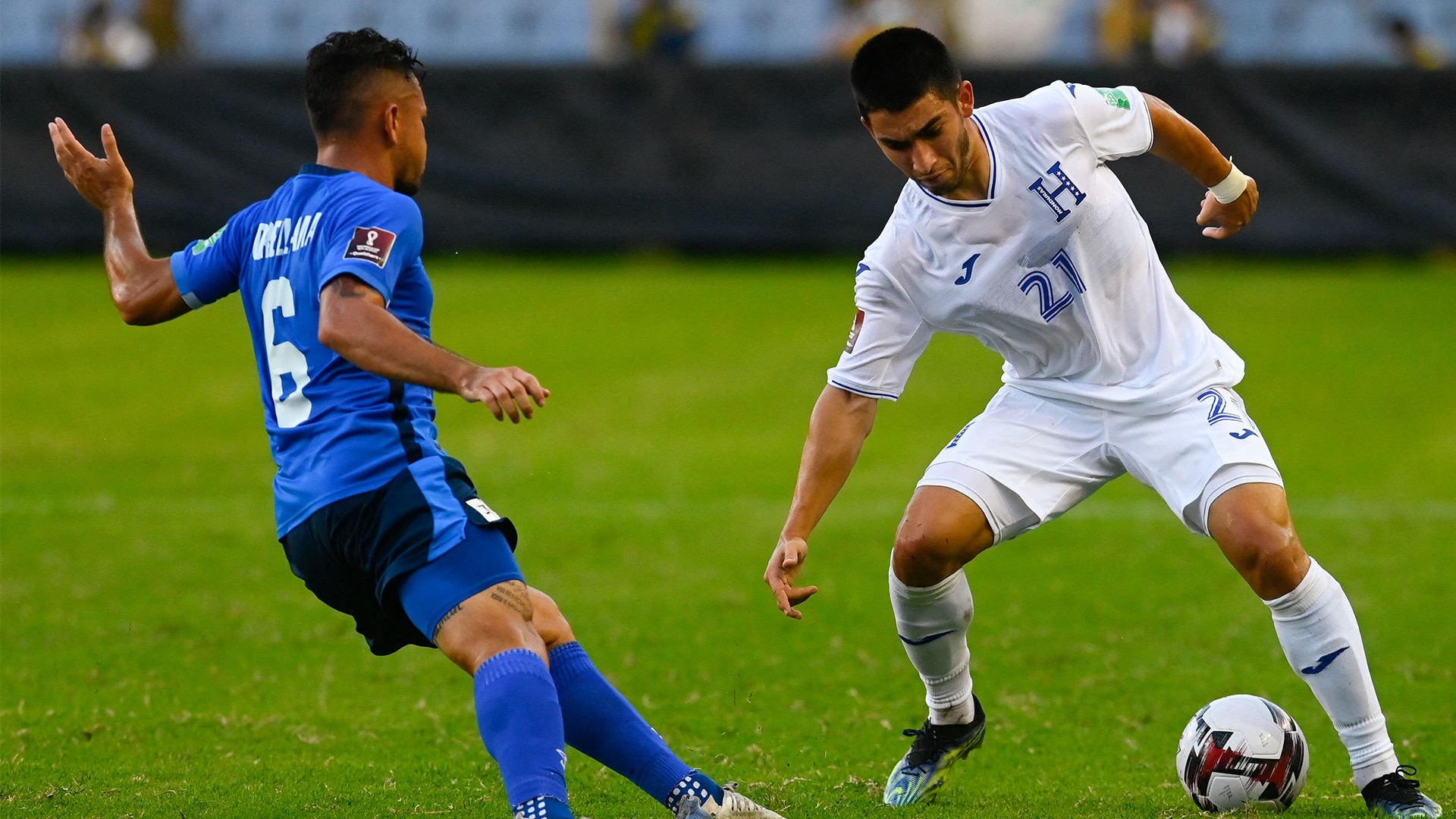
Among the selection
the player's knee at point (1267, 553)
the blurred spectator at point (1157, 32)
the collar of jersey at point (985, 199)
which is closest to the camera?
the player's knee at point (1267, 553)

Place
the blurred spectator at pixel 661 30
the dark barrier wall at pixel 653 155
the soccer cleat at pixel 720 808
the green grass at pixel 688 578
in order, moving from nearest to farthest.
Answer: the soccer cleat at pixel 720 808
the green grass at pixel 688 578
the dark barrier wall at pixel 653 155
the blurred spectator at pixel 661 30

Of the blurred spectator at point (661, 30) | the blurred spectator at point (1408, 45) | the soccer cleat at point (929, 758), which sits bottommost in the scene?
the blurred spectator at point (661, 30)

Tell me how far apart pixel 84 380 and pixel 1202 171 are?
9.58 meters

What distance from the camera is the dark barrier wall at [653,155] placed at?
1540 cm

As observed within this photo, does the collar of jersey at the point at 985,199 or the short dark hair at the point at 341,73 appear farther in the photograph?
the collar of jersey at the point at 985,199

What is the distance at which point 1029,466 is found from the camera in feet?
15.6

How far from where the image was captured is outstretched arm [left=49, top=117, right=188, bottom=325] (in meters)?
4.30

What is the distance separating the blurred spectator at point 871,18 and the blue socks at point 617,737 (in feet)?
46.8

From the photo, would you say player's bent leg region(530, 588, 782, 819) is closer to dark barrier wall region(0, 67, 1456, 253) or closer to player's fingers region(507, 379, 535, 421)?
player's fingers region(507, 379, 535, 421)

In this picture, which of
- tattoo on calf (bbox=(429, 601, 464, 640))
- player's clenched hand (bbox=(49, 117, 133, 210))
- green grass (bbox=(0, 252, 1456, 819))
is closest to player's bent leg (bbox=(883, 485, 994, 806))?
green grass (bbox=(0, 252, 1456, 819))

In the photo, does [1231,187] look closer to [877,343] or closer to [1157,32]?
[877,343]

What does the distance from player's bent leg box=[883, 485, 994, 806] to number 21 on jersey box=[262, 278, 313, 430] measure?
1.66 metres

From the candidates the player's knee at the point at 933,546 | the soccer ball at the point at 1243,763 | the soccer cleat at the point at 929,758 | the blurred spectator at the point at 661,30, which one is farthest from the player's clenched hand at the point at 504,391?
the blurred spectator at the point at 661,30

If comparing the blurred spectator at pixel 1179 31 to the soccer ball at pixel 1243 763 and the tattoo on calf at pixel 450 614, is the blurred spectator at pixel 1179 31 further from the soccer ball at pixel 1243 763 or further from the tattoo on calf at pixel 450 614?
the tattoo on calf at pixel 450 614
